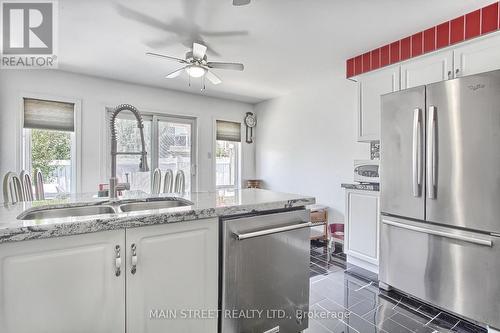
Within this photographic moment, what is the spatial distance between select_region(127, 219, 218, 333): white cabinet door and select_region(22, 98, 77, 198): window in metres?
3.24

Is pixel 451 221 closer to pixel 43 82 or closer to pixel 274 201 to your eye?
pixel 274 201

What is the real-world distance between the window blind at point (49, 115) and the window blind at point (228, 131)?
2462 millimetres

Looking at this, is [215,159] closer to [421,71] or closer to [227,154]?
[227,154]

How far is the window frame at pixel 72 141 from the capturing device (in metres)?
3.40

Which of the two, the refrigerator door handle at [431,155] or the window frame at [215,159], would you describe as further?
the window frame at [215,159]

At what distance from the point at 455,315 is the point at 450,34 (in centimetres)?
236

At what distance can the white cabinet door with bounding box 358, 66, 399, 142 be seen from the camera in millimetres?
2779

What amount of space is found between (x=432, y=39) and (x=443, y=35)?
9cm

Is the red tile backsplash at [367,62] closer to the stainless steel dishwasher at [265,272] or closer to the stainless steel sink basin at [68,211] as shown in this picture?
the stainless steel dishwasher at [265,272]

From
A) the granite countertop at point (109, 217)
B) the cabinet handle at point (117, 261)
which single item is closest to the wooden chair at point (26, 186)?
the granite countertop at point (109, 217)

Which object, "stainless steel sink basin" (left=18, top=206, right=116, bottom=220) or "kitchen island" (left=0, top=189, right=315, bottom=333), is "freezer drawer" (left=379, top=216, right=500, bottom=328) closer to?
"kitchen island" (left=0, top=189, right=315, bottom=333)

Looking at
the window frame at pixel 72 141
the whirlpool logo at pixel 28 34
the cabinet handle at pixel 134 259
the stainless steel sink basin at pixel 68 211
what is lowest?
the cabinet handle at pixel 134 259

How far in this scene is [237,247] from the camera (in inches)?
52.6

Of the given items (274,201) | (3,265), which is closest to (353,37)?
(274,201)
